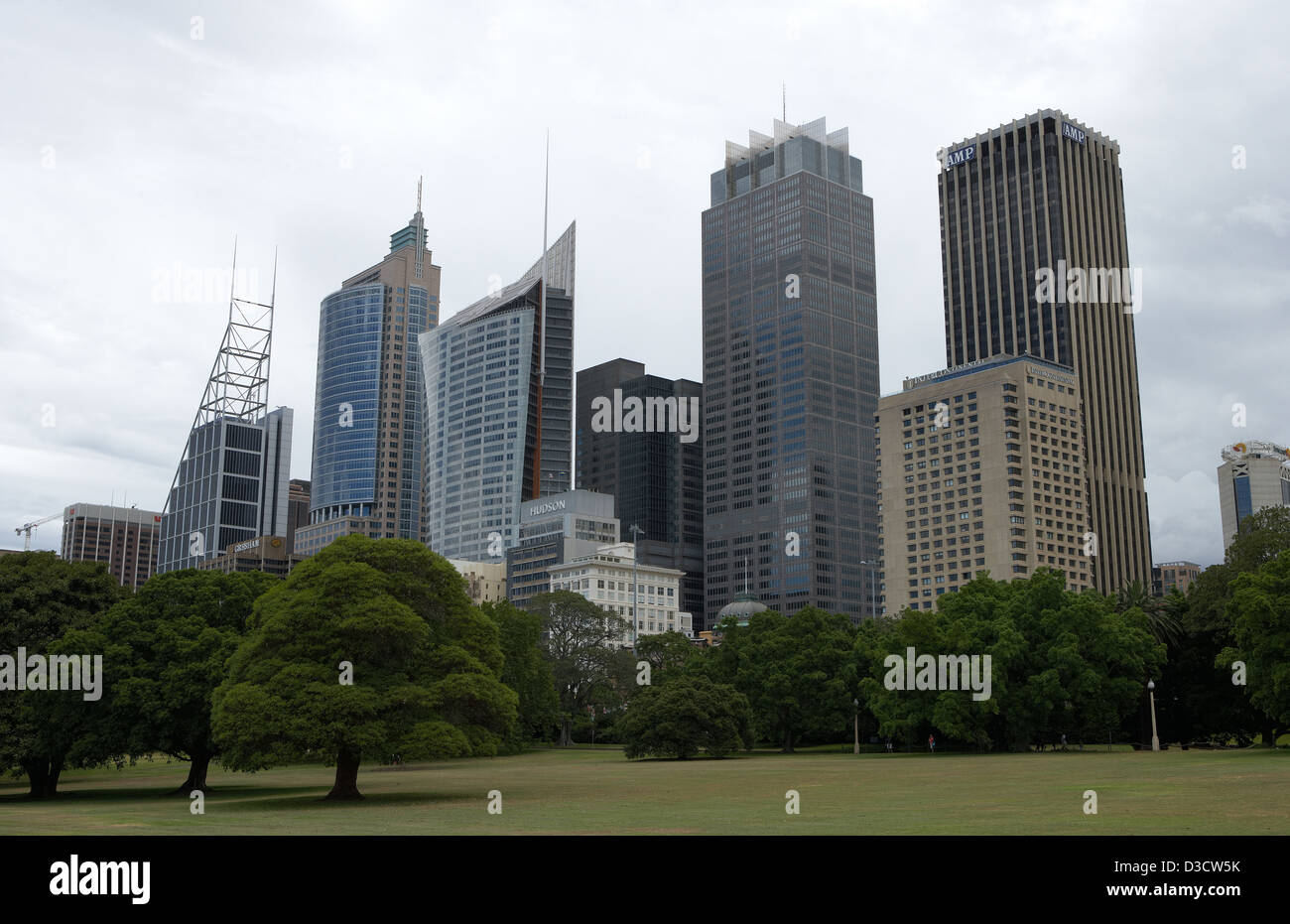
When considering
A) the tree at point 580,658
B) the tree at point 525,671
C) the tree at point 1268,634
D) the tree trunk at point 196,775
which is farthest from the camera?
the tree at point 580,658

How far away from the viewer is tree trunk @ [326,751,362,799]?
1571 inches

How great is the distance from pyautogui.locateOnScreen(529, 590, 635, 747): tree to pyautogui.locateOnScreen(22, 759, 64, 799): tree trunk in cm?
6191

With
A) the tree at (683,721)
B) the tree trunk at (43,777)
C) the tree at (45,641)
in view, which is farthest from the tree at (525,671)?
the tree trunk at (43,777)

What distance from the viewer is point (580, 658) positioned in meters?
114

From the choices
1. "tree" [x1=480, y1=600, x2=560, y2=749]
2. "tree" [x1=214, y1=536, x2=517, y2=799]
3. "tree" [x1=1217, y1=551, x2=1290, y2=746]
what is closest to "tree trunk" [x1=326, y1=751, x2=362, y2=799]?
"tree" [x1=214, y1=536, x2=517, y2=799]

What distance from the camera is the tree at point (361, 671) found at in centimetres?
3756

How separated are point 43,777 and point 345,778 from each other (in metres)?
17.9

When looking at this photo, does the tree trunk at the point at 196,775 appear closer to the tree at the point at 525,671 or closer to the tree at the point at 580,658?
the tree at the point at 525,671

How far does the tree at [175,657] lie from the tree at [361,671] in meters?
5.20

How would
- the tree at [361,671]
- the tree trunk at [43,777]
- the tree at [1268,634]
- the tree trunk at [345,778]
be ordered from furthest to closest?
the tree at [1268,634]
the tree trunk at [43,777]
the tree trunk at [345,778]
the tree at [361,671]

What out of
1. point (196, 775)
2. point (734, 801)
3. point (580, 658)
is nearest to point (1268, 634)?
point (734, 801)
